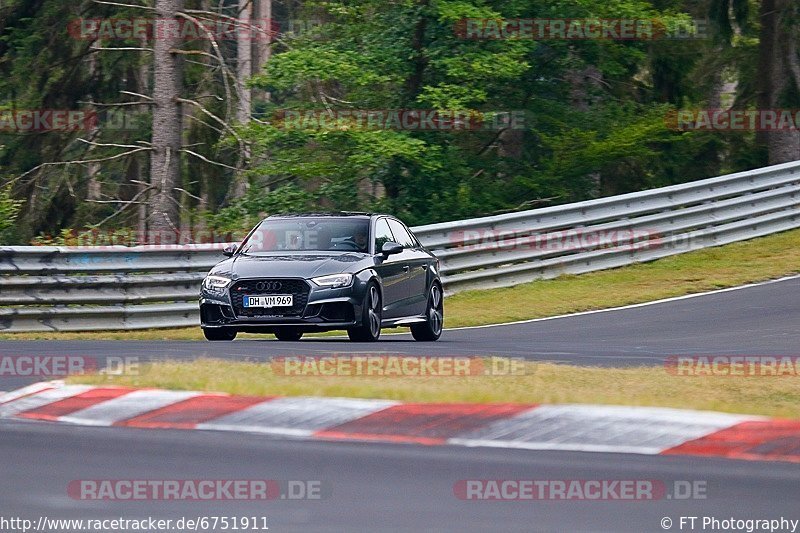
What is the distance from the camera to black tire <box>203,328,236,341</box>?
581 inches

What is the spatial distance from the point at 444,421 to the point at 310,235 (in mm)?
8547

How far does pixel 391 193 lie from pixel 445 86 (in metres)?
2.16

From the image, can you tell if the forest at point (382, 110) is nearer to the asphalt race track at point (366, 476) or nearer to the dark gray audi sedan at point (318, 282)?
the dark gray audi sedan at point (318, 282)

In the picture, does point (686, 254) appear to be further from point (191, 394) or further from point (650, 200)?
point (191, 394)

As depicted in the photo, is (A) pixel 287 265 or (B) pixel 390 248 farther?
(B) pixel 390 248

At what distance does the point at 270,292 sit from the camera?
14.3 metres

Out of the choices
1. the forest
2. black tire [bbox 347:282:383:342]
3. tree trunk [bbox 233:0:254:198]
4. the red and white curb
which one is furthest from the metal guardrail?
the red and white curb

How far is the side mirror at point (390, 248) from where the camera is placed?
1520cm

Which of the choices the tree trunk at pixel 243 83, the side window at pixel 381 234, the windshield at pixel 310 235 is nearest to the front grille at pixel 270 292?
the windshield at pixel 310 235

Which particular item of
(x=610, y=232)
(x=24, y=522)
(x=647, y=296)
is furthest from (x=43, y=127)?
(x=24, y=522)

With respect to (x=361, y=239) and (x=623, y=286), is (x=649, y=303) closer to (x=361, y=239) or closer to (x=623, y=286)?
(x=623, y=286)

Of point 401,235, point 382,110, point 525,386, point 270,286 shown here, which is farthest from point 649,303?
point 525,386

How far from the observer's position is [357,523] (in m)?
5.25

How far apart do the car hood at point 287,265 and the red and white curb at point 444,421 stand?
20.6 feet
